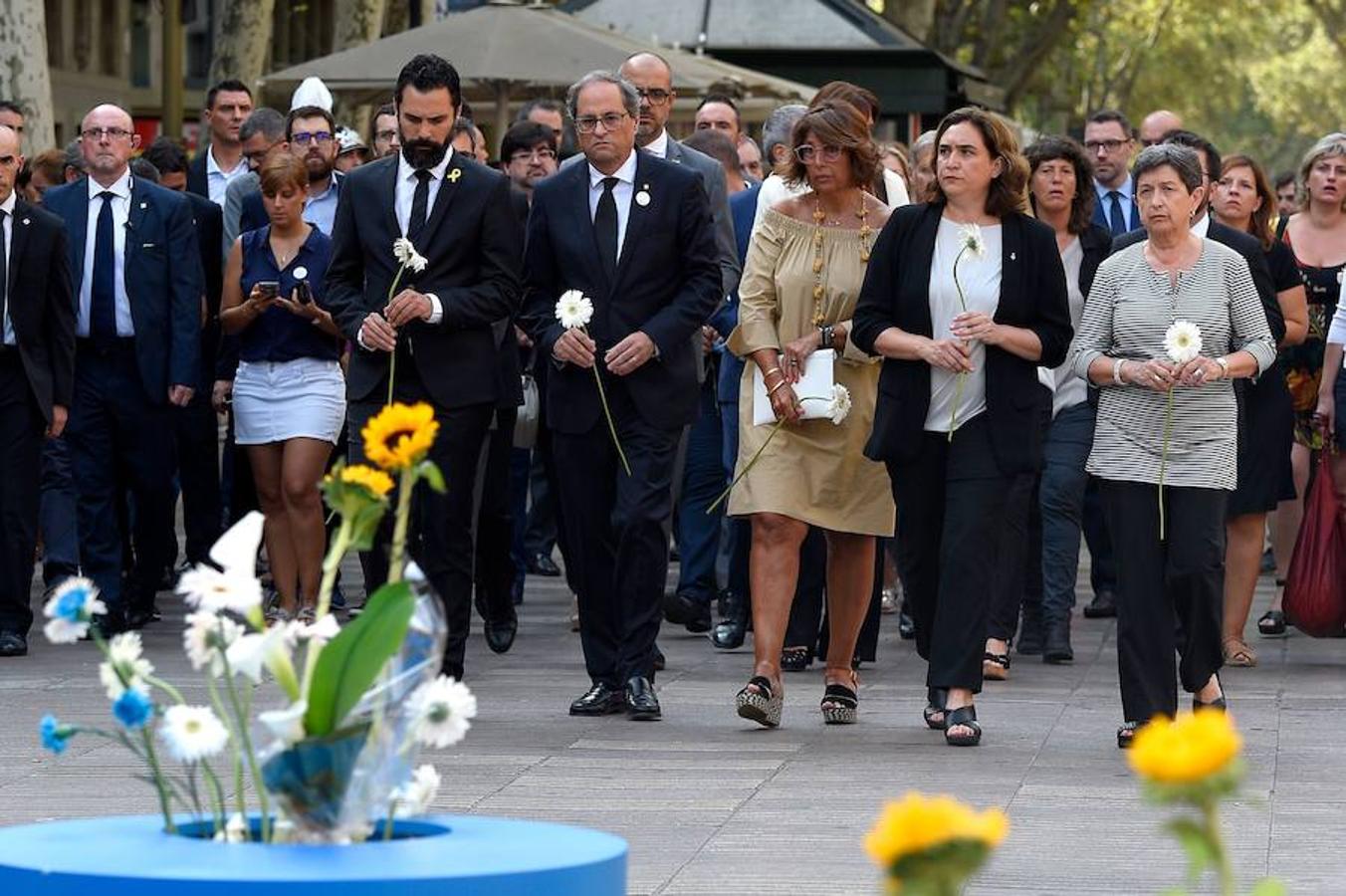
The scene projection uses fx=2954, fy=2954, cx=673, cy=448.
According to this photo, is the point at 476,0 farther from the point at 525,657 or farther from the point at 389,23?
the point at 525,657

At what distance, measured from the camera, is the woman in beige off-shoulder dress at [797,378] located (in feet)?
32.1

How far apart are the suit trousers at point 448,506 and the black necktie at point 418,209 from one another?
1.43ft

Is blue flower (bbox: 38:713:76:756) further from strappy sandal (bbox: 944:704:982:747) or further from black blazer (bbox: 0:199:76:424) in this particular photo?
black blazer (bbox: 0:199:76:424)

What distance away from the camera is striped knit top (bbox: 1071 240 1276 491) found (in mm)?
9258

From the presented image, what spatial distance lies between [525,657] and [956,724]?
10.0 feet

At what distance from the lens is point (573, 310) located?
9703mm

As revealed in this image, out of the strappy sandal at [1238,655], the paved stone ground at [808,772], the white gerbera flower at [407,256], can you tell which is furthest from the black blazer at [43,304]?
the strappy sandal at [1238,655]

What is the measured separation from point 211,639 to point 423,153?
224 inches

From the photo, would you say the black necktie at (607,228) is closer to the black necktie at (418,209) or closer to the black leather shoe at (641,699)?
the black necktie at (418,209)

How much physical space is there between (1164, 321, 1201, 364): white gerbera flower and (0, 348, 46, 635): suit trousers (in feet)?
16.6

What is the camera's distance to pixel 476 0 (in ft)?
106

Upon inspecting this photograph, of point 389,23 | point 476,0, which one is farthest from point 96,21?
point 476,0

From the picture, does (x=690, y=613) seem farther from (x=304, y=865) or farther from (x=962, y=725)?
(x=304, y=865)

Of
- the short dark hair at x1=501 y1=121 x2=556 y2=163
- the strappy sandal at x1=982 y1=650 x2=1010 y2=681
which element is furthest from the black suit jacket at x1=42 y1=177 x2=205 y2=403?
the strappy sandal at x1=982 y1=650 x2=1010 y2=681
